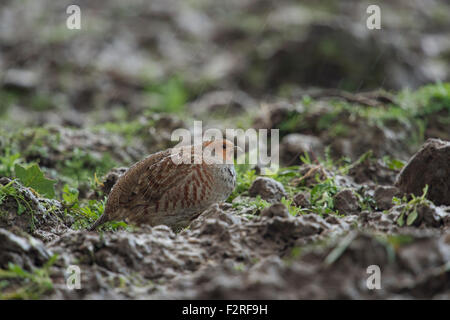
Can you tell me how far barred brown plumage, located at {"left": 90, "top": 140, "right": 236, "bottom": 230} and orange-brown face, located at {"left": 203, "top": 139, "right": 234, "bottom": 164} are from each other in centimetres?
1

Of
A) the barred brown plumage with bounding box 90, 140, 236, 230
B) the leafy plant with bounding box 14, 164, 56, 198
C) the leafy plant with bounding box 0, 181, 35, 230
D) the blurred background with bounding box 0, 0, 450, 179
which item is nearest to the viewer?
the leafy plant with bounding box 0, 181, 35, 230

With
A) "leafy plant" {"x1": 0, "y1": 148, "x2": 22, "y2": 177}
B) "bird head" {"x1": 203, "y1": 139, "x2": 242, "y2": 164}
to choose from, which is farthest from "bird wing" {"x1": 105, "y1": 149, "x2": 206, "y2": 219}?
"leafy plant" {"x1": 0, "y1": 148, "x2": 22, "y2": 177}

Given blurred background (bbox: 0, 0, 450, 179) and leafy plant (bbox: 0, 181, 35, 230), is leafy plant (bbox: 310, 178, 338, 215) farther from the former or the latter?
leafy plant (bbox: 0, 181, 35, 230)

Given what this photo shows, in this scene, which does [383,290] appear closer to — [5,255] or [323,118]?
[5,255]

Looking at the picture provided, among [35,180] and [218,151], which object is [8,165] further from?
[218,151]

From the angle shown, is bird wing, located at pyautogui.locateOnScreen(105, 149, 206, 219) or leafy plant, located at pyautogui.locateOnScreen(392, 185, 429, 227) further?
bird wing, located at pyautogui.locateOnScreen(105, 149, 206, 219)

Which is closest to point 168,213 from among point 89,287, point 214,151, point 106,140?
point 214,151

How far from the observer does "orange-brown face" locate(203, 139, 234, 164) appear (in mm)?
3945

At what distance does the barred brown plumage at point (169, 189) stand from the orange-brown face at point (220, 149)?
0.04ft

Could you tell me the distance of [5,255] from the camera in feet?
8.44

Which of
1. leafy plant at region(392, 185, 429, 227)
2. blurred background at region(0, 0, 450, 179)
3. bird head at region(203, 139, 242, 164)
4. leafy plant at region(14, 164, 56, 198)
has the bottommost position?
leafy plant at region(392, 185, 429, 227)

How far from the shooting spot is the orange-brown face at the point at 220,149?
3.95 meters

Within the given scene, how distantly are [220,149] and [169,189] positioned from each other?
1.73 feet

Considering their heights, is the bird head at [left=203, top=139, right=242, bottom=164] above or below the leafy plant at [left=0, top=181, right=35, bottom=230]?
above
